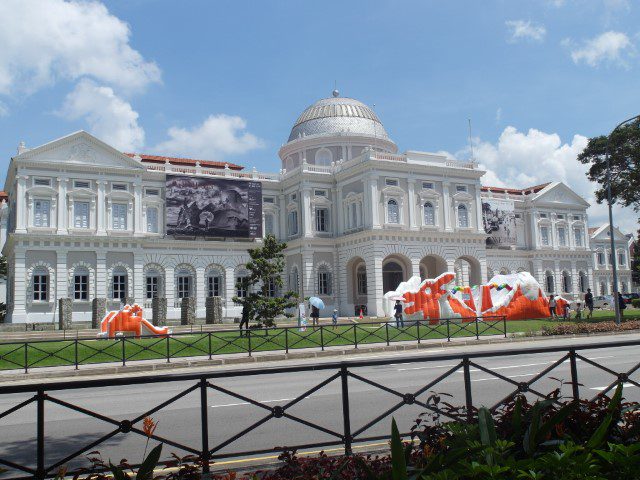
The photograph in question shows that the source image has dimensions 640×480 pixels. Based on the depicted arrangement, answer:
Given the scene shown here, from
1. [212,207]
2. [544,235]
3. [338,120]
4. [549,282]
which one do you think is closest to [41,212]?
[212,207]

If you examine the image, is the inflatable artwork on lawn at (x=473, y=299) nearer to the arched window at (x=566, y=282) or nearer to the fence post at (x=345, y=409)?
the fence post at (x=345, y=409)

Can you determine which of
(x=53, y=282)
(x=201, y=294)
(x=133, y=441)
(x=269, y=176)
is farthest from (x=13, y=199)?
(x=133, y=441)

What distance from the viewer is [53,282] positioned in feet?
143

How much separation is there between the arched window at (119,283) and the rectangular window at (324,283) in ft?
50.2

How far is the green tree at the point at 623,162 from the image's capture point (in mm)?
35625

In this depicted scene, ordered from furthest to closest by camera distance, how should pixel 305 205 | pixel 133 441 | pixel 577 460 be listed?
pixel 305 205
pixel 133 441
pixel 577 460

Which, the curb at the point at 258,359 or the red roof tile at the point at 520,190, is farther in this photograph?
the red roof tile at the point at 520,190

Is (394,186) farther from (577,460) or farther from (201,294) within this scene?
(577,460)

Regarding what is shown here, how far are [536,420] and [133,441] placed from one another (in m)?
5.07

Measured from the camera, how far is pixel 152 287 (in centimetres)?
4794

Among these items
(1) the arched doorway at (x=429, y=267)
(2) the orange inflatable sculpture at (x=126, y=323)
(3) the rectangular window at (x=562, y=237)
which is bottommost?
(2) the orange inflatable sculpture at (x=126, y=323)

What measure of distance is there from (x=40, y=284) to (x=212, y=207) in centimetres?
1399

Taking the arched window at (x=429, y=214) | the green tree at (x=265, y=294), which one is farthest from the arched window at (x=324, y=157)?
the green tree at (x=265, y=294)

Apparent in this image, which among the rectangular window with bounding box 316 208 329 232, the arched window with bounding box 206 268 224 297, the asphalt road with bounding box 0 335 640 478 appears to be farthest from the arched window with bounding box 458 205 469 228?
the asphalt road with bounding box 0 335 640 478
